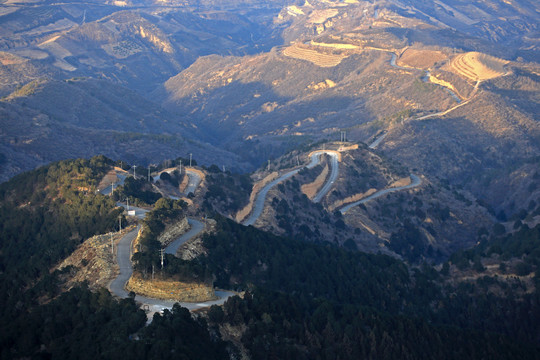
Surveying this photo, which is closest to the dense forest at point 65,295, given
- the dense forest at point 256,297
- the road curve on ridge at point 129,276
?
the dense forest at point 256,297

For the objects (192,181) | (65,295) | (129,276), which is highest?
(65,295)

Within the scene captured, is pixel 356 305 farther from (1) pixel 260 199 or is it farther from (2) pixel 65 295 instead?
(1) pixel 260 199

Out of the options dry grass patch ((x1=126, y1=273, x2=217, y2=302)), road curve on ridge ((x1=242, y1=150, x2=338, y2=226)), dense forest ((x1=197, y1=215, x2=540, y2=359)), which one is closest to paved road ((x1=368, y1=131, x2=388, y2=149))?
road curve on ridge ((x1=242, y1=150, x2=338, y2=226))

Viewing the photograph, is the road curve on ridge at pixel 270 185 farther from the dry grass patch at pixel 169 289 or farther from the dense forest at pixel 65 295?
the dry grass patch at pixel 169 289

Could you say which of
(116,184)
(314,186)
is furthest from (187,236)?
(314,186)

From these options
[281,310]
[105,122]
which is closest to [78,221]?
[281,310]

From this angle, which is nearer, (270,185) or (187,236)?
(187,236)

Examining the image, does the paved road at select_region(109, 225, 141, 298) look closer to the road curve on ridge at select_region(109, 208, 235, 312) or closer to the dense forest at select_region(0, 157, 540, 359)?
the road curve on ridge at select_region(109, 208, 235, 312)

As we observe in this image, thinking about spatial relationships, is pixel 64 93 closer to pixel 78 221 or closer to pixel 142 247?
pixel 78 221
